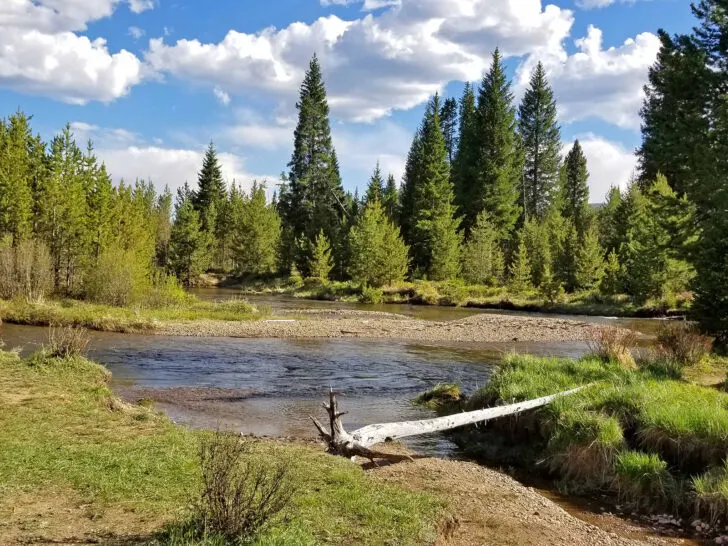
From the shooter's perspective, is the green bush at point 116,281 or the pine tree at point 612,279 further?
the pine tree at point 612,279

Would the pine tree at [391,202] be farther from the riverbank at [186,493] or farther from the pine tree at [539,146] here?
the riverbank at [186,493]

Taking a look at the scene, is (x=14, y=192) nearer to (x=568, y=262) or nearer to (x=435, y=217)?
(x=435, y=217)

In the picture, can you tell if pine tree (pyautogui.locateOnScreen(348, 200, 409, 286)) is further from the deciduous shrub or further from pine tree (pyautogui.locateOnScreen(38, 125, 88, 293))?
the deciduous shrub

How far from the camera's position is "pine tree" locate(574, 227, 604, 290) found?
4816cm

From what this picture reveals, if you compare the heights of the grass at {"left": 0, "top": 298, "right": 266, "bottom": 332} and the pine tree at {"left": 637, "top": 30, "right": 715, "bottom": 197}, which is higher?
the pine tree at {"left": 637, "top": 30, "right": 715, "bottom": 197}

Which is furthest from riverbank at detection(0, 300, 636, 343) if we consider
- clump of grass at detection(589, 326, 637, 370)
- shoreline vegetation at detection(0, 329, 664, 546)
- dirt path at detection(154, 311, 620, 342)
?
shoreline vegetation at detection(0, 329, 664, 546)

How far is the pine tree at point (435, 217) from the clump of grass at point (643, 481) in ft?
155

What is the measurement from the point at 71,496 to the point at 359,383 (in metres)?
11.7

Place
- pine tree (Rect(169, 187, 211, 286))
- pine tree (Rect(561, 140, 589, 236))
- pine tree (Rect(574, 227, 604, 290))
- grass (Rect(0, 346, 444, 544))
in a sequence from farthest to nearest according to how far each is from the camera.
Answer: pine tree (Rect(561, 140, 589, 236))
pine tree (Rect(169, 187, 211, 286))
pine tree (Rect(574, 227, 604, 290))
grass (Rect(0, 346, 444, 544))

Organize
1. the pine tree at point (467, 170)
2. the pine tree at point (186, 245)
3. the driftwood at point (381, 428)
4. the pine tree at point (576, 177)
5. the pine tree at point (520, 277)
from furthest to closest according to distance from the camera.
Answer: the pine tree at point (576, 177)
the pine tree at point (467, 170)
the pine tree at point (186, 245)
the pine tree at point (520, 277)
the driftwood at point (381, 428)

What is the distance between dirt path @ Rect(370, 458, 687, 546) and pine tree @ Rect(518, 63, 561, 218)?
65.0m

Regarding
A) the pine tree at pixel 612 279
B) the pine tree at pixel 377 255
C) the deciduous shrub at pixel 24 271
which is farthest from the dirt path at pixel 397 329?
the pine tree at pixel 377 255

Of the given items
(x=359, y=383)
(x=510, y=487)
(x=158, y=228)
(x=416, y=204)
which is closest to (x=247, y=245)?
(x=158, y=228)

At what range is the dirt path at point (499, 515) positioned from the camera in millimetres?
7035
